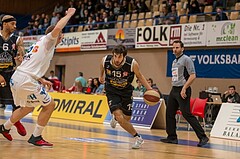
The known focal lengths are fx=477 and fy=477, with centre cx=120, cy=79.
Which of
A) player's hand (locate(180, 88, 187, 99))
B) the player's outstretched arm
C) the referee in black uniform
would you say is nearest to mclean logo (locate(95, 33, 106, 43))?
the referee in black uniform

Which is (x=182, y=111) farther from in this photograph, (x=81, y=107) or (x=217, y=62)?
(x=217, y=62)

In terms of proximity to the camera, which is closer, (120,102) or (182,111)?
(120,102)

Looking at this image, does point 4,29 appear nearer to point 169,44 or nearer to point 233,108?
point 233,108

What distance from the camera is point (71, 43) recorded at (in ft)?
79.2

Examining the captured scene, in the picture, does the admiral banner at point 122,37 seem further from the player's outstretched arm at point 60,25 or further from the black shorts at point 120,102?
the player's outstretched arm at point 60,25

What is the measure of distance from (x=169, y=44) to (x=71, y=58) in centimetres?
725

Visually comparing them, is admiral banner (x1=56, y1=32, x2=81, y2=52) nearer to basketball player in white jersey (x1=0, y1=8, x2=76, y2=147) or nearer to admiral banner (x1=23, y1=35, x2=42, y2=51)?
admiral banner (x1=23, y1=35, x2=42, y2=51)

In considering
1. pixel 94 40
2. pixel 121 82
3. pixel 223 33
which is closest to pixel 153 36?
pixel 223 33

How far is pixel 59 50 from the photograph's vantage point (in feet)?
82.3

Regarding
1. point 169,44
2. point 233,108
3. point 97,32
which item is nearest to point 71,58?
point 97,32

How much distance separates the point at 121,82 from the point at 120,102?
0.33 meters

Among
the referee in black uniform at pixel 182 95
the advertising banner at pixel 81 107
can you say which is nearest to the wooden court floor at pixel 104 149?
the referee in black uniform at pixel 182 95

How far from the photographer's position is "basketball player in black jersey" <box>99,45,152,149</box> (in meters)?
7.73

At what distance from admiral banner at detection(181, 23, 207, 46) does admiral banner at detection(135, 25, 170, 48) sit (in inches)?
33.1
